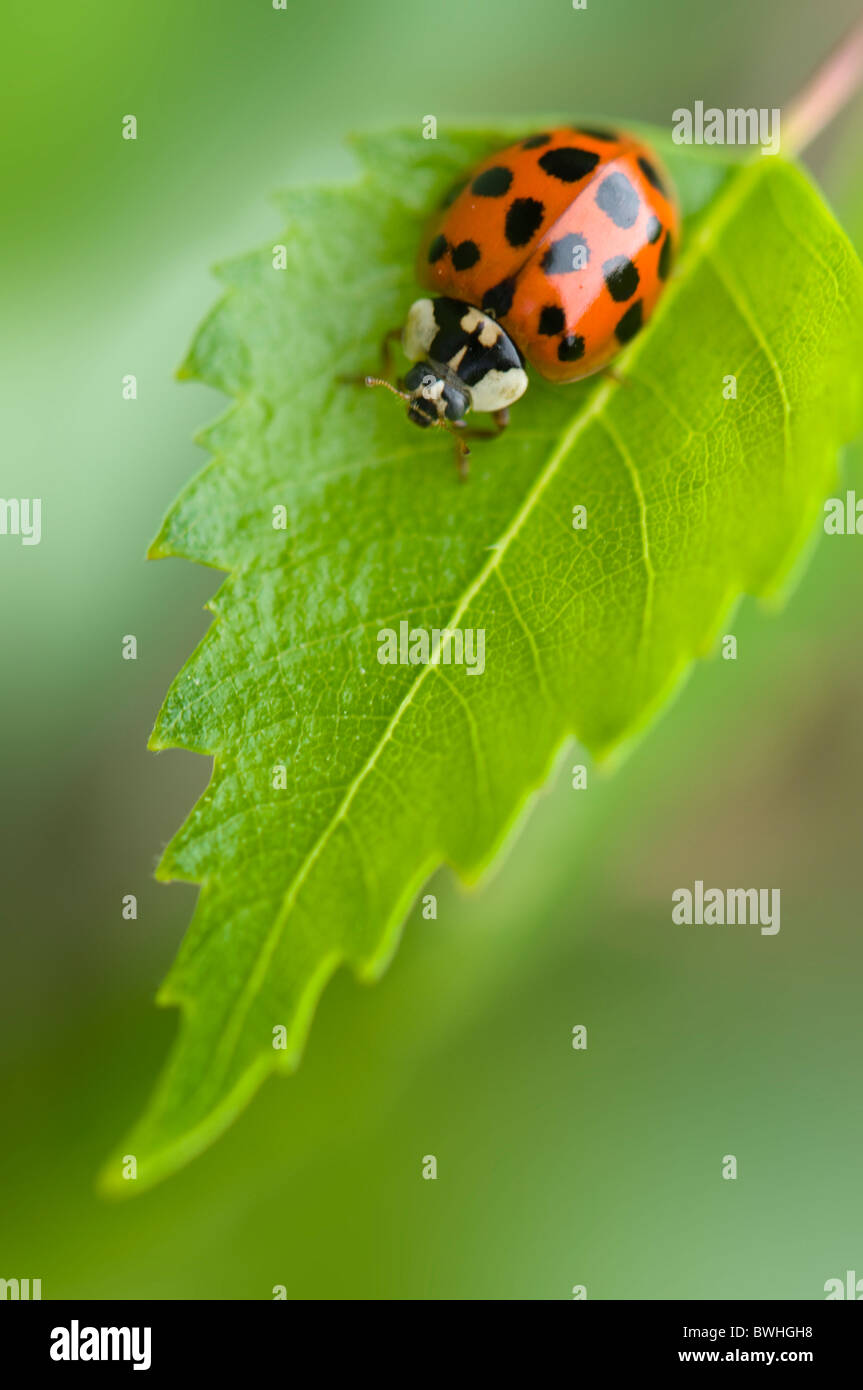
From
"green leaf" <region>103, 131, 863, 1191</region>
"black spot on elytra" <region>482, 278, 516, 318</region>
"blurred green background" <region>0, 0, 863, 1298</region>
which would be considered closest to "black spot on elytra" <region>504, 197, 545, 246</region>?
"black spot on elytra" <region>482, 278, 516, 318</region>

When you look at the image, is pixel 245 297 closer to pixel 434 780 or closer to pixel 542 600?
pixel 542 600

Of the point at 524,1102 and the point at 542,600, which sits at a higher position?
the point at 542,600

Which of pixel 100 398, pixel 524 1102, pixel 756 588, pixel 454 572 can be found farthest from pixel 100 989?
pixel 756 588

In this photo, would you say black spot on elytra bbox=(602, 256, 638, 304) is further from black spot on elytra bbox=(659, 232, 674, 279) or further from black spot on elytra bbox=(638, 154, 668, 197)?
black spot on elytra bbox=(638, 154, 668, 197)

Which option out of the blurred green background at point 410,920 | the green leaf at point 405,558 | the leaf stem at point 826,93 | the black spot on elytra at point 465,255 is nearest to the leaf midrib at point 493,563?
the green leaf at point 405,558

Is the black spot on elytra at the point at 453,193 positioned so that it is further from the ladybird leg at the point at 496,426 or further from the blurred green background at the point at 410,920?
the blurred green background at the point at 410,920

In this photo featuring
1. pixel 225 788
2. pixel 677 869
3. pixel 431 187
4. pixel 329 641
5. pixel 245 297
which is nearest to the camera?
pixel 225 788
